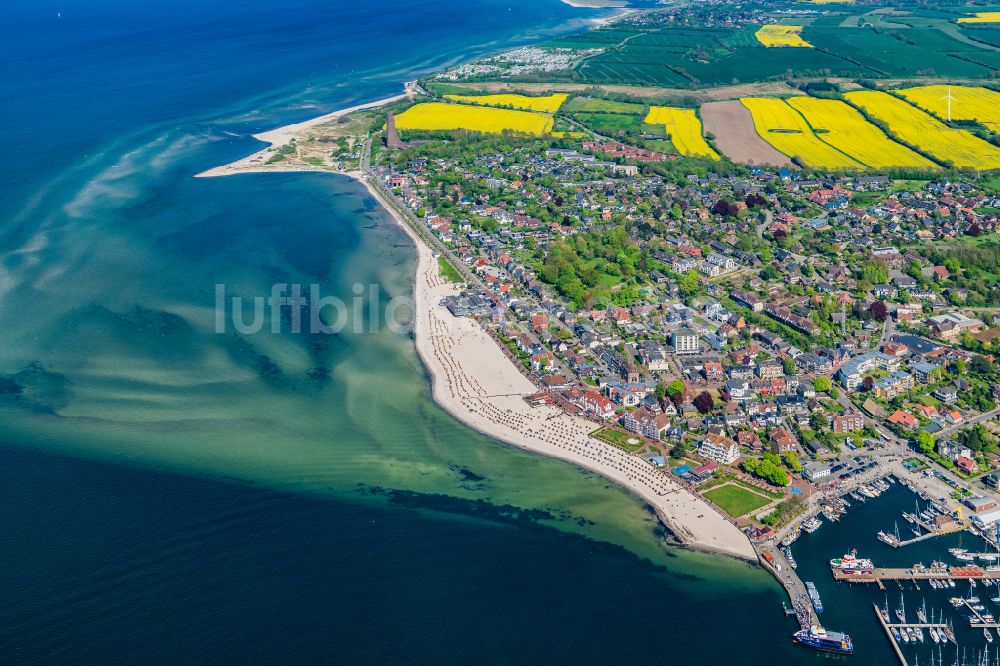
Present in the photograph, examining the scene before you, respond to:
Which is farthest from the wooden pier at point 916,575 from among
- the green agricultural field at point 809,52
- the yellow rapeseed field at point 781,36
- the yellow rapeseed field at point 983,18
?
the yellow rapeseed field at point 983,18

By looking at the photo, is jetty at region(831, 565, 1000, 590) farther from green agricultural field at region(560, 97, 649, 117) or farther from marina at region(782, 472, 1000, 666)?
green agricultural field at region(560, 97, 649, 117)

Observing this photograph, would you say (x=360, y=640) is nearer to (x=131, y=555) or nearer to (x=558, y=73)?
(x=131, y=555)

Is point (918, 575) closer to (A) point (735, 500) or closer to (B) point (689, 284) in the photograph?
(A) point (735, 500)

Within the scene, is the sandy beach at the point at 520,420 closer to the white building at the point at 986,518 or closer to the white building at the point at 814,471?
the white building at the point at 814,471

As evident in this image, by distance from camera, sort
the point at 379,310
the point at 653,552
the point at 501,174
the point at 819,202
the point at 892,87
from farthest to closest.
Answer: the point at 892,87 → the point at 501,174 → the point at 819,202 → the point at 379,310 → the point at 653,552

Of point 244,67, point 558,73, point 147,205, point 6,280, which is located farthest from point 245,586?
point 244,67

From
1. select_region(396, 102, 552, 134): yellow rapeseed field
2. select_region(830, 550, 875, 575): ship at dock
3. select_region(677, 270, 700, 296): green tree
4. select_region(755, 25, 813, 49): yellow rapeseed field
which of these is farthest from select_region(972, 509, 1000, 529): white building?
select_region(755, 25, 813, 49): yellow rapeseed field
